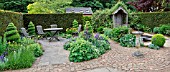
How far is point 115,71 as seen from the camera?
420cm

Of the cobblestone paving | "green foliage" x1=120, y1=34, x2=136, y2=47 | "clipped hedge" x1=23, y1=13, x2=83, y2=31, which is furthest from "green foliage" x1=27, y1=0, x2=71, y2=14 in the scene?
the cobblestone paving

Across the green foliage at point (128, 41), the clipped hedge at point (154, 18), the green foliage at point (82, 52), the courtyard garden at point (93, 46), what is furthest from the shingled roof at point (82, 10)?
the green foliage at point (82, 52)

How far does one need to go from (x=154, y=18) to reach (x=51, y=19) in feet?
29.3

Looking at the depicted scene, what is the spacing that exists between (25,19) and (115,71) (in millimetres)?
11571

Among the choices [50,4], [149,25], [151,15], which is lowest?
[149,25]

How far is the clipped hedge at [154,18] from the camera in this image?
43.9 feet

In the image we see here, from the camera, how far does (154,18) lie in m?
14.0

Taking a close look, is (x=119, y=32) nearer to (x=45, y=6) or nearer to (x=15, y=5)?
(x=45, y=6)

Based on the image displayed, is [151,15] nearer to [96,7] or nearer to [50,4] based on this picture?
[50,4]

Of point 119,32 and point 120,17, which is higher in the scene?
point 120,17

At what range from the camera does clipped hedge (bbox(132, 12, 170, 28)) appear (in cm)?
1339

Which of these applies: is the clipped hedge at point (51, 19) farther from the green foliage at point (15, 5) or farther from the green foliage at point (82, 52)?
the green foliage at point (15, 5)

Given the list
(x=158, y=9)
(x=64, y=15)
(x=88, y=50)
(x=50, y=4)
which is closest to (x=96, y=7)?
(x=50, y=4)

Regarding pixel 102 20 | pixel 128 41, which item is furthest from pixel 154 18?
pixel 128 41
